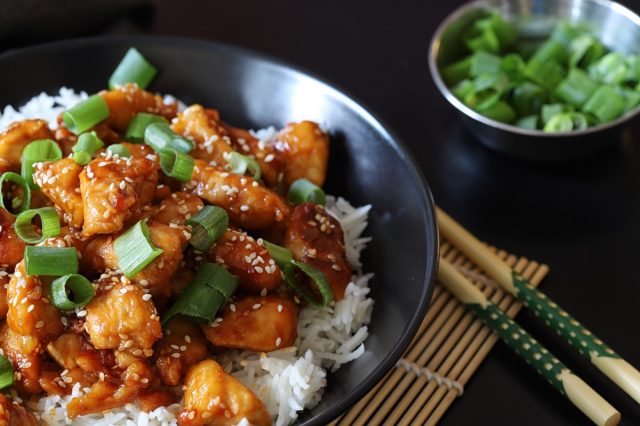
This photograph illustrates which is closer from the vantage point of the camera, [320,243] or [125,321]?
[125,321]

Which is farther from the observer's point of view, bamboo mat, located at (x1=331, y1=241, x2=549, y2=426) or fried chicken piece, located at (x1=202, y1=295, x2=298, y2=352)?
bamboo mat, located at (x1=331, y1=241, x2=549, y2=426)

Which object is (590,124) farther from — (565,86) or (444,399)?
(444,399)

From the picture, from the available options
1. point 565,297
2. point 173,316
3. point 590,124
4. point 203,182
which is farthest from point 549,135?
point 173,316

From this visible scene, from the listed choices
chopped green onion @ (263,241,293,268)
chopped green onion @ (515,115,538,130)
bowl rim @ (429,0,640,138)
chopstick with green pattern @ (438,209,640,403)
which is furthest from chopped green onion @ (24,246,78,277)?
chopped green onion @ (515,115,538,130)

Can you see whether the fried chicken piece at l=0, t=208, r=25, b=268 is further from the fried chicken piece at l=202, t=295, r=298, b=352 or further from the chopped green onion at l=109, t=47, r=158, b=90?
the chopped green onion at l=109, t=47, r=158, b=90

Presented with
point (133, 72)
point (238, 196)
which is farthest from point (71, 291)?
point (133, 72)

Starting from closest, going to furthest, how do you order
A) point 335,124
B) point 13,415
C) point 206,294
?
1. point 13,415
2. point 206,294
3. point 335,124

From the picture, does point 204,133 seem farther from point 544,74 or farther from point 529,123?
point 544,74
